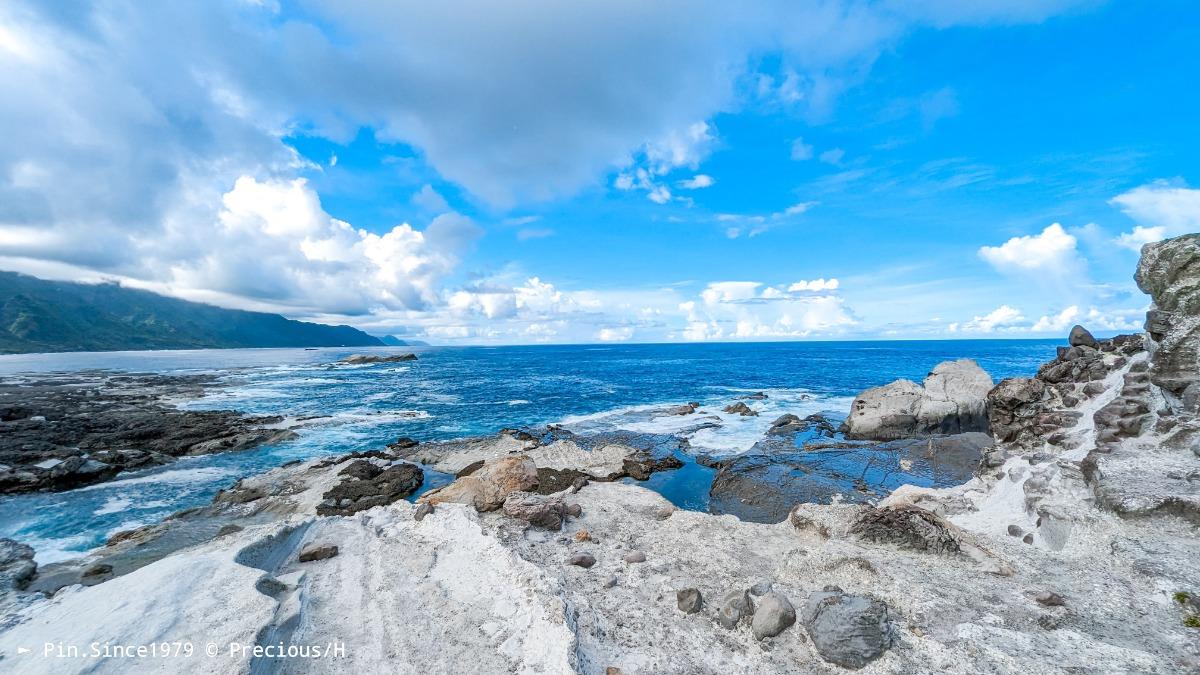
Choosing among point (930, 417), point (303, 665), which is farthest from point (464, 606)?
point (930, 417)

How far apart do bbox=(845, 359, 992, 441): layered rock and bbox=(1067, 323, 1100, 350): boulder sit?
26.9 ft

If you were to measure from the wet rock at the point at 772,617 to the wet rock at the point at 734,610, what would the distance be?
16 centimetres

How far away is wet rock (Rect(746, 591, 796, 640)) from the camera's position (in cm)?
795

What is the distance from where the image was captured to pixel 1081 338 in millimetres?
19875

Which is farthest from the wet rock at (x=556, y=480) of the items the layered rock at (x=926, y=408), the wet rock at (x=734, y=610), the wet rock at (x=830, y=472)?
the layered rock at (x=926, y=408)

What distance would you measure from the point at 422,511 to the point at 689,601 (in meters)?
8.96

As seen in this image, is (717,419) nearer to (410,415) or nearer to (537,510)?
A: (537,510)

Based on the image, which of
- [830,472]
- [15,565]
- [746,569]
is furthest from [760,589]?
[15,565]

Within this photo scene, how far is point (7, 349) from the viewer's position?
14650 centimetres

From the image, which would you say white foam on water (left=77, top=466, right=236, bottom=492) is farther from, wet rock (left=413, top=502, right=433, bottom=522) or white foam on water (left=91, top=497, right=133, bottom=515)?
wet rock (left=413, top=502, right=433, bottom=522)

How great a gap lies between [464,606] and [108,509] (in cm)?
2010

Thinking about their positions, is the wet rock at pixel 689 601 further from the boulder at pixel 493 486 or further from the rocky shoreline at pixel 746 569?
the boulder at pixel 493 486

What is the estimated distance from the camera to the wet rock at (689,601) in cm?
888

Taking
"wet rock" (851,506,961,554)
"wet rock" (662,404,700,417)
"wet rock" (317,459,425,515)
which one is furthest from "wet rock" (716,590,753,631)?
"wet rock" (662,404,700,417)
